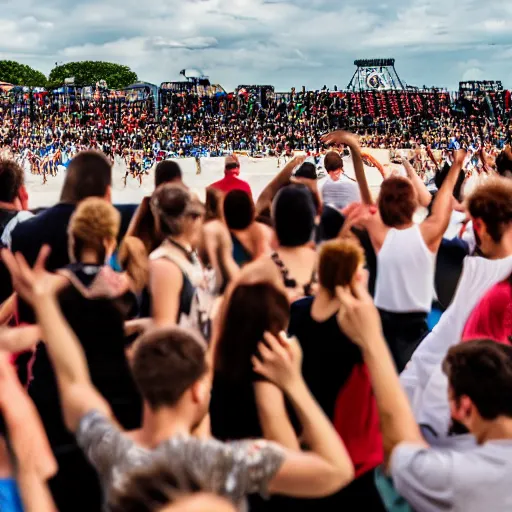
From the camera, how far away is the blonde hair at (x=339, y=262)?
2.56 m

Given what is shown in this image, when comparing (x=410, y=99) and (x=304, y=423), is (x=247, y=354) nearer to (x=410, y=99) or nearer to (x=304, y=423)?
(x=304, y=423)

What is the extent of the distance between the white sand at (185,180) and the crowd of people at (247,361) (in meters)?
16.4

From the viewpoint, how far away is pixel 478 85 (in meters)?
81.9

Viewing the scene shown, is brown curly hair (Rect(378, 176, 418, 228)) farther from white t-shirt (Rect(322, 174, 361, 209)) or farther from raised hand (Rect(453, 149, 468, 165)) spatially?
white t-shirt (Rect(322, 174, 361, 209))

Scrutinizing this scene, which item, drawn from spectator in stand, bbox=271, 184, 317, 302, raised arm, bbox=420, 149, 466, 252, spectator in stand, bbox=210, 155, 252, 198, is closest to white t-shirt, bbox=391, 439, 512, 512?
spectator in stand, bbox=271, 184, 317, 302

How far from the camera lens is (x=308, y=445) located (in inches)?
79.0

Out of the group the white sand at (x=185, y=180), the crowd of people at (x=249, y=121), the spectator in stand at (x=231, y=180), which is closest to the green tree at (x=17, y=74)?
the crowd of people at (x=249, y=121)

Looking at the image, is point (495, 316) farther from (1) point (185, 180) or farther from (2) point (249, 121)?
(2) point (249, 121)

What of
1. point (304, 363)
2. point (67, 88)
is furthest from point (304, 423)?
point (67, 88)

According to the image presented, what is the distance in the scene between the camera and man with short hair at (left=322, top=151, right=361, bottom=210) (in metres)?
5.86

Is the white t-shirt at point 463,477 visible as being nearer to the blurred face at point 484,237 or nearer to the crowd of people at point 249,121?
the blurred face at point 484,237

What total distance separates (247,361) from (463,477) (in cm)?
68

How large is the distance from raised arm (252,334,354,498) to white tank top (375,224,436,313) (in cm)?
206

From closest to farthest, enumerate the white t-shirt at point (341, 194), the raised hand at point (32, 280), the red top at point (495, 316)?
1. the raised hand at point (32, 280)
2. the red top at point (495, 316)
3. the white t-shirt at point (341, 194)
